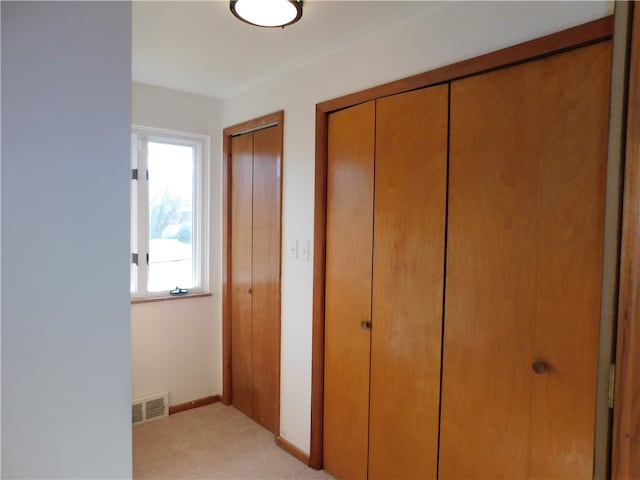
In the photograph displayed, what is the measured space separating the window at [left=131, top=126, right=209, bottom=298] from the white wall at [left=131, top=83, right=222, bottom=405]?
78 mm

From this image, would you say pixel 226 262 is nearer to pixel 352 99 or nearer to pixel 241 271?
pixel 241 271

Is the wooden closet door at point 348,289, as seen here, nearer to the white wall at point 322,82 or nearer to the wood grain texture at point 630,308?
the white wall at point 322,82

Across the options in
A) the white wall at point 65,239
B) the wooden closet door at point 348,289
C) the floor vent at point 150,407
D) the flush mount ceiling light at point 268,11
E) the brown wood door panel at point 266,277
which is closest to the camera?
the white wall at point 65,239

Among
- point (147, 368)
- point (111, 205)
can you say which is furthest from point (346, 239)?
point (147, 368)

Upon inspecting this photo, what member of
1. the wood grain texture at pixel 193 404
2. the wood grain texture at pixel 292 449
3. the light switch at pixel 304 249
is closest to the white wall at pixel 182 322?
the wood grain texture at pixel 193 404

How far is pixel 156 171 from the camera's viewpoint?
289cm

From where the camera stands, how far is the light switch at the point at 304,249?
2.35m

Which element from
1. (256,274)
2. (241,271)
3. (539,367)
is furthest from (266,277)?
(539,367)

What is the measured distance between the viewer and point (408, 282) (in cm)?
184

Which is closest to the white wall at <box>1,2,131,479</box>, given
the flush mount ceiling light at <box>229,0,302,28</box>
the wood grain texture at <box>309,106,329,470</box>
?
the flush mount ceiling light at <box>229,0,302,28</box>

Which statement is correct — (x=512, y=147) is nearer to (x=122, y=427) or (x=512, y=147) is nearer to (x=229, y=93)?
(x=122, y=427)

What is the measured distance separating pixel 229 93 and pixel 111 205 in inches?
95.3

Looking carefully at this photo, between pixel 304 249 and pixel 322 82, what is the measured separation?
976mm

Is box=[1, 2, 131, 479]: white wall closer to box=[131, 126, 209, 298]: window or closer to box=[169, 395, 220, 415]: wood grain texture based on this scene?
box=[131, 126, 209, 298]: window
